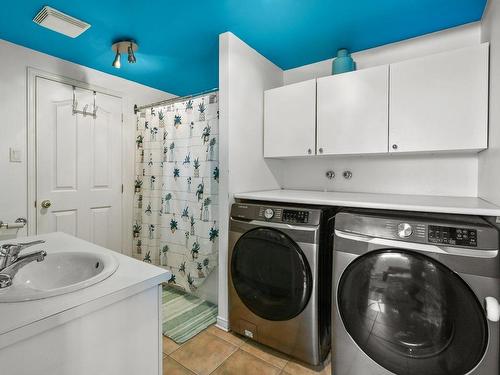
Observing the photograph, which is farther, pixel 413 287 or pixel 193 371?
pixel 193 371

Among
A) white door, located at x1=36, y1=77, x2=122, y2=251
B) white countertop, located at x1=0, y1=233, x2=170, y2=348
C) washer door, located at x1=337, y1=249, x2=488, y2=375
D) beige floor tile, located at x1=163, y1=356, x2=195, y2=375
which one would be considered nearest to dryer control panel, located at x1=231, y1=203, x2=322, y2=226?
washer door, located at x1=337, y1=249, x2=488, y2=375

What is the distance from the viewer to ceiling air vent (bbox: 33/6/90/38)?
1.67 m

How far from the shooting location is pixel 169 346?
1796 mm

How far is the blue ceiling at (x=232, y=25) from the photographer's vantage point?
159 cm

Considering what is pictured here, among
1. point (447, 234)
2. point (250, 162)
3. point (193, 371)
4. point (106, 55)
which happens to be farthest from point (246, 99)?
point (193, 371)

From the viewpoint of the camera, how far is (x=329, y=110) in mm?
1944

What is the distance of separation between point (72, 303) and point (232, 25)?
1.87 metres

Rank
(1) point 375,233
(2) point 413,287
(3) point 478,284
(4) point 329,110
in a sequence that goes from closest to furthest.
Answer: (3) point 478,284
(2) point 413,287
(1) point 375,233
(4) point 329,110

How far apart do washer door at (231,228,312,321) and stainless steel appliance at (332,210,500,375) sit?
216mm

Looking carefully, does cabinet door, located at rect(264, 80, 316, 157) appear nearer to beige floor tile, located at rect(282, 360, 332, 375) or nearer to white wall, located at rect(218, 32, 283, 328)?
white wall, located at rect(218, 32, 283, 328)

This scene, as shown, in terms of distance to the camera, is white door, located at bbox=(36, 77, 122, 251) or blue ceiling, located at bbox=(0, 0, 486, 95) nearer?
blue ceiling, located at bbox=(0, 0, 486, 95)

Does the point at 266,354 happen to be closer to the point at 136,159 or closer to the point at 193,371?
the point at 193,371

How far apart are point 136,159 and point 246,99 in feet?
5.28

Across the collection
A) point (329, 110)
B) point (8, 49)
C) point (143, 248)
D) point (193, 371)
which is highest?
point (8, 49)
